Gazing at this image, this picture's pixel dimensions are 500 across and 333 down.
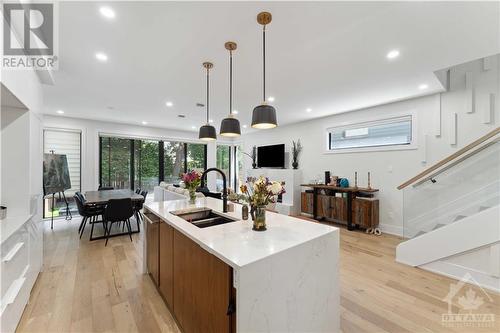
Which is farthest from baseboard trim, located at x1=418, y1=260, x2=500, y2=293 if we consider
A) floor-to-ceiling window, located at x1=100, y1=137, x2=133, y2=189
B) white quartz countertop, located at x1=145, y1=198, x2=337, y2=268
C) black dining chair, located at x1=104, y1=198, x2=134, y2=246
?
floor-to-ceiling window, located at x1=100, y1=137, x2=133, y2=189

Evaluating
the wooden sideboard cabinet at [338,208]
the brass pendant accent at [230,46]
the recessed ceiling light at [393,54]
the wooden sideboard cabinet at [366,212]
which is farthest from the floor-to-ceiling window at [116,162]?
the recessed ceiling light at [393,54]

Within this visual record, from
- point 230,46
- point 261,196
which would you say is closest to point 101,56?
point 230,46

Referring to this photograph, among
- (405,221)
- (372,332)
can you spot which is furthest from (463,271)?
(372,332)

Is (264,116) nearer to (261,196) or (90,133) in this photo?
(261,196)

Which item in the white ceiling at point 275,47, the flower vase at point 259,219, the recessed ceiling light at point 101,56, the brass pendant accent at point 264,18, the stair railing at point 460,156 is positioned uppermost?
the white ceiling at point 275,47

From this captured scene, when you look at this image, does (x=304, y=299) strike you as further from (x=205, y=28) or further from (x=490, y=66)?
(x=490, y=66)

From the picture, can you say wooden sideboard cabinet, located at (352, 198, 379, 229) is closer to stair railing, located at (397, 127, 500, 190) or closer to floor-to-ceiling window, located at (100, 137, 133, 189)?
stair railing, located at (397, 127, 500, 190)

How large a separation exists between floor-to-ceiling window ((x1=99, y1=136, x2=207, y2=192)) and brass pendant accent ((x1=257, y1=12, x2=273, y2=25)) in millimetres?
4462

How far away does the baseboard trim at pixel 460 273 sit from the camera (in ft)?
8.20

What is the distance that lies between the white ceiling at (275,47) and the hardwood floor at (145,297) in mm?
2743

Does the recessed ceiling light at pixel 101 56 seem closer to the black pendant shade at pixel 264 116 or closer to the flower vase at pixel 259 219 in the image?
the black pendant shade at pixel 264 116

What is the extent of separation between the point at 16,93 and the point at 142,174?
5.47m

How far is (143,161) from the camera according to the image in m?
7.16

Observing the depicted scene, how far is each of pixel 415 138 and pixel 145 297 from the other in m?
5.13
